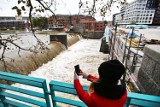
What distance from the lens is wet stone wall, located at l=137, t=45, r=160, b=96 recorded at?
2.09 meters

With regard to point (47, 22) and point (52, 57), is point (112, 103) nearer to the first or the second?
point (47, 22)

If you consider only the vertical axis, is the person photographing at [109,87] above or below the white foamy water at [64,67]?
above

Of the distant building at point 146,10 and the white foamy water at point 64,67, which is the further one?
the white foamy water at point 64,67

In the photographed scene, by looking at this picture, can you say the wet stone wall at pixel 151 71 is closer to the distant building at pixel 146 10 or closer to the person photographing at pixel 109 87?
the distant building at pixel 146 10

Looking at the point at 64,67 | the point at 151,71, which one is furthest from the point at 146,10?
the point at 64,67

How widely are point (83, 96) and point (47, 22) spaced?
1.65m

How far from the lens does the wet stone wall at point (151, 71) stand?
209 cm

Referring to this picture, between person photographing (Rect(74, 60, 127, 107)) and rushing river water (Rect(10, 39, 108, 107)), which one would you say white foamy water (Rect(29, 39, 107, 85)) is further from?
person photographing (Rect(74, 60, 127, 107))

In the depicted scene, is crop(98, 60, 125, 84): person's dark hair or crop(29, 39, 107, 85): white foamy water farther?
crop(29, 39, 107, 85): white foamy water

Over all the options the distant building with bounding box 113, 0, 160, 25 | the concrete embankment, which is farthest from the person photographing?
the concrete embankment

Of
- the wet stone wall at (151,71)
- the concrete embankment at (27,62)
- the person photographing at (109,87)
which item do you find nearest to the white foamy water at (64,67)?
the concrete embankment at (27,62)

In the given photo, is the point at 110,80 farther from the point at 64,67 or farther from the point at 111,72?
the point at 64,67

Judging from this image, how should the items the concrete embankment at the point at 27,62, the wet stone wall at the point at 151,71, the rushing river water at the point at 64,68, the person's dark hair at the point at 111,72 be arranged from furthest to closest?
the rushing river water at the point at 64,68 < the concrete embankment at the point at 27,62 < the wet stone wall at the point at 151,71 < the person's dark hair at the point at 111,72

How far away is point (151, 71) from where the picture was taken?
2.30m
